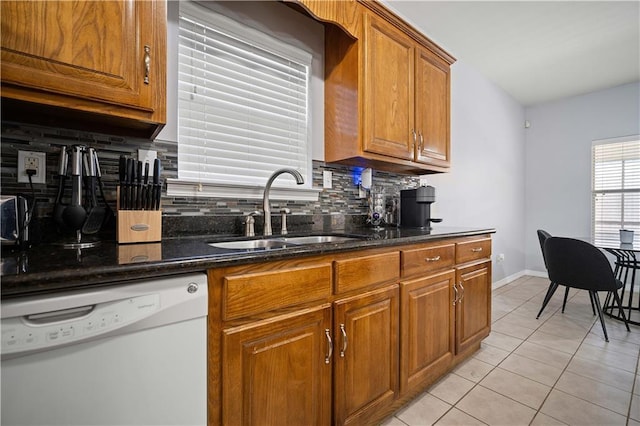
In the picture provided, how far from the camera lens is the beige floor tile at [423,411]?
4.75ft

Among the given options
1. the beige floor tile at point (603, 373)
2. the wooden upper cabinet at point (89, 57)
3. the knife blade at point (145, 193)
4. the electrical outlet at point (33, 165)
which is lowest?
the beige floor tile at point (603, 373)

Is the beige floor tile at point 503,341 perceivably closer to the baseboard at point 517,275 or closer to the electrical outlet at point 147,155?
the baseboard at point 517,275

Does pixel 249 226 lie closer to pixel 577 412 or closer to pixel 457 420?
pixel 457 420

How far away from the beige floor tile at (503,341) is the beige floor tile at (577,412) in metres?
0.59

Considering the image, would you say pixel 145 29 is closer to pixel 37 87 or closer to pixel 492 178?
pixel 37 87

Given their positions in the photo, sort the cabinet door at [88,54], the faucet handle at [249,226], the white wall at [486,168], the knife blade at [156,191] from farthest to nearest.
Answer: the white wall at [486,168] < the faucet handle at [249,226] < the knife blade at [156,191] < the cabinet door at [88,54]

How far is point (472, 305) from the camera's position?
1.96m

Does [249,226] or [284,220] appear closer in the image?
[249,226]

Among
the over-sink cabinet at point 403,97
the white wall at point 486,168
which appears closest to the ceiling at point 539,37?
the white wall at point 486,168

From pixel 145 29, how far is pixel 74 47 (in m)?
0.24

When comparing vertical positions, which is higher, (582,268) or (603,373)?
(582,268)

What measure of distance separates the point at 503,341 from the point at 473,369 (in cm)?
63

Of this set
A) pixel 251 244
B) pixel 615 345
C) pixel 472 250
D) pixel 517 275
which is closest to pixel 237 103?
pixel 251 244

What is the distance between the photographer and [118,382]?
709mm
